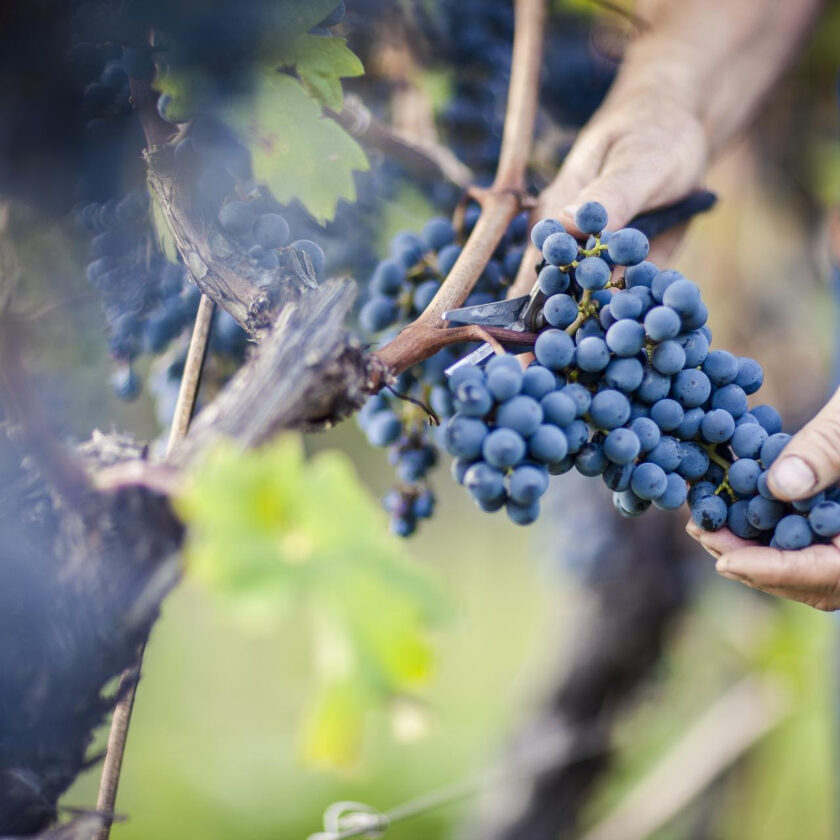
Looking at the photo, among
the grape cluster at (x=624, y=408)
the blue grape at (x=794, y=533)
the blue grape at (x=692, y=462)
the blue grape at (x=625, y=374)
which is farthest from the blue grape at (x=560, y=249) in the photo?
the blue grape at (x=794, y=533)

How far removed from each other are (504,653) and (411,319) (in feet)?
12.4

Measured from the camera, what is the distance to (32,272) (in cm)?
100

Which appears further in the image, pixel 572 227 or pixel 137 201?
pixel 137 201

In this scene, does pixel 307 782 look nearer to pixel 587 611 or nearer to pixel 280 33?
pixel 587 611

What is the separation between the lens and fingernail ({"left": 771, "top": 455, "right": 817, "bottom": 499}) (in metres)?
0.64

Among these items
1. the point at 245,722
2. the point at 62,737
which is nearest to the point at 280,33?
the point at 62,737

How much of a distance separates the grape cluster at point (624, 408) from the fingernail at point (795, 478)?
0.03 metres

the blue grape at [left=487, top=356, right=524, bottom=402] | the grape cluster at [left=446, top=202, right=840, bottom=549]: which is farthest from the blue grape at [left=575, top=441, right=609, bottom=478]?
the blue grape at [left=487, top=356, right=524, bottom=402]

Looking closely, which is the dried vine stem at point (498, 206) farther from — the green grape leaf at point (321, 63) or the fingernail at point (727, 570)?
the fingernail at point (727, 570)

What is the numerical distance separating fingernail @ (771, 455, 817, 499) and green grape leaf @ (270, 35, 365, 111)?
0.57m

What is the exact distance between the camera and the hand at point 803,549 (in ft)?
2.11

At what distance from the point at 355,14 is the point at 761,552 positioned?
955 mm

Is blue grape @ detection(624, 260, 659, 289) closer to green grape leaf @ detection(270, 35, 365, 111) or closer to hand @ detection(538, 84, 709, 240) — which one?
hand @ detection(538, 84, 709, 240)

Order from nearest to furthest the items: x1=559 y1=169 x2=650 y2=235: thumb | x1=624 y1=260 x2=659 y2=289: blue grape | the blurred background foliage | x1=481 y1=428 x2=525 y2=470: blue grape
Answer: x1=481 y1=428 x2=525 y2=470: blue grape < x1=624 y1=260 x2=659 y2=289: blue grape < x1=559 y1=169 x2=650 y2=235: thumb < the blurred background foliage
